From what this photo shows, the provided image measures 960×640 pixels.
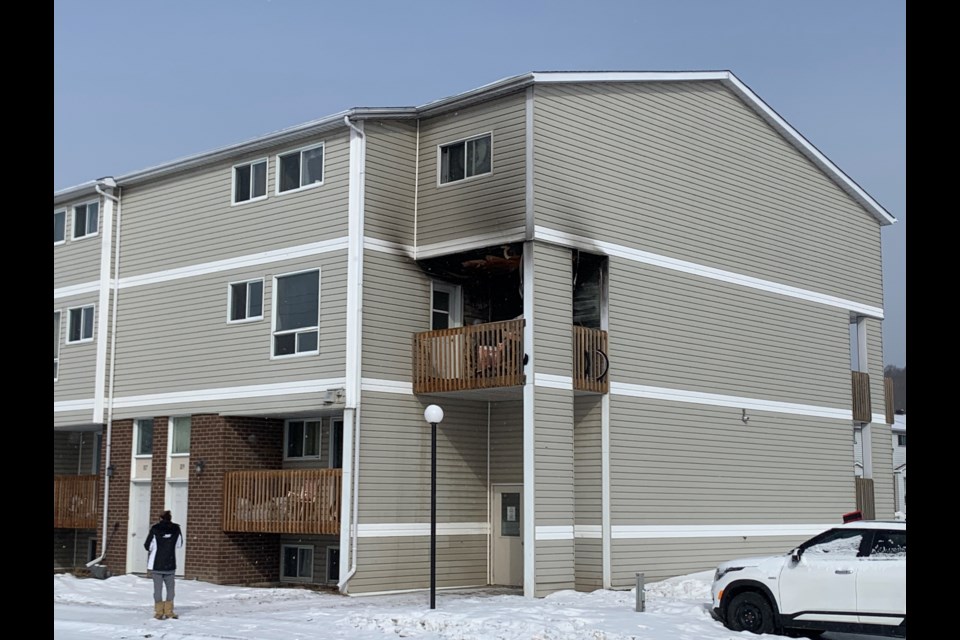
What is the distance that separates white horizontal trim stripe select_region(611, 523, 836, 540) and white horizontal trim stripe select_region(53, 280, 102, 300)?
14705 millimetres

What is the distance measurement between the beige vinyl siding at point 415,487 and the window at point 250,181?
19.5ft

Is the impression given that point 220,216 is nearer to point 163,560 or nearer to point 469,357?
point 469,357

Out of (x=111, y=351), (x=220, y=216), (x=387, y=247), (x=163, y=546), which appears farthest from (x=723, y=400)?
(x=111, y=351)

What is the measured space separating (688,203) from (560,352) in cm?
582

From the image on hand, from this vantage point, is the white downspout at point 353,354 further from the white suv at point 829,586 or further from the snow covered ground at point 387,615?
the white suv at point 829,586

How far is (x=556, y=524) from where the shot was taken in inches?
817

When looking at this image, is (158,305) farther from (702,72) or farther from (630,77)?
(702,72)

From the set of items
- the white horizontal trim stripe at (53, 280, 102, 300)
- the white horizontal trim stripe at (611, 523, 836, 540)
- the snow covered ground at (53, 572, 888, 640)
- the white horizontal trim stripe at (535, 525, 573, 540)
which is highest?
the white horizontal trim stripe at (53, 280, 102, 300)

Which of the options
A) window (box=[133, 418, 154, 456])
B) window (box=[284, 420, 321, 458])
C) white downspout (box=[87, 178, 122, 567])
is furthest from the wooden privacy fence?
white downspout (box=[87, 178, 122, 567])

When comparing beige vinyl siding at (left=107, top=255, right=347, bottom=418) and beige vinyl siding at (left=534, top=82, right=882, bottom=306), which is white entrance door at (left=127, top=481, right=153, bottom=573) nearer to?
beige vinyl siding at (left=107, top=255, right=347, bottom=418)

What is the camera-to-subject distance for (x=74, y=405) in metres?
27.8

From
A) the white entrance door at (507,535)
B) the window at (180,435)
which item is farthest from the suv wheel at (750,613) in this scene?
the window at (180,435)

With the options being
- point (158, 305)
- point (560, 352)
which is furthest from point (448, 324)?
point (158, 305)

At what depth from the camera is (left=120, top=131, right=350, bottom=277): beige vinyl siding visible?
22938 millimetres
